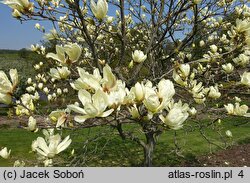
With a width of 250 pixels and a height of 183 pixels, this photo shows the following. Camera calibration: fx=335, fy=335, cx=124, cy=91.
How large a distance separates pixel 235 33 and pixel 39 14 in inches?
61.0

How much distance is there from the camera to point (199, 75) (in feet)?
12.9

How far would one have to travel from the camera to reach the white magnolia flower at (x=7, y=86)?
82.7 inches

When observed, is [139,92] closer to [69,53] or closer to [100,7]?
[69,53]

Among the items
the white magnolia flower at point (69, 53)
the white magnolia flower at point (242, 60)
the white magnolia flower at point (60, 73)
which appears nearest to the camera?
the white magnolia flower at point (69, 53)

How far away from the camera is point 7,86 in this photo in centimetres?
211

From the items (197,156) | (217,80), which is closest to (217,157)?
(197,156)

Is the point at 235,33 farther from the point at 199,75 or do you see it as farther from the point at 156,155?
the point at 156,155

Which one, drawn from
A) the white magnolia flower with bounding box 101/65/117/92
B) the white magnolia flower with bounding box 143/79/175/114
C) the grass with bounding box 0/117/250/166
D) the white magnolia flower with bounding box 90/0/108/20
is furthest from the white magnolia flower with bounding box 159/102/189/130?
the grass with bounding box 0/117/250/166

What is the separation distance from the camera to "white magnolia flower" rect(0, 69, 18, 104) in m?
2.10

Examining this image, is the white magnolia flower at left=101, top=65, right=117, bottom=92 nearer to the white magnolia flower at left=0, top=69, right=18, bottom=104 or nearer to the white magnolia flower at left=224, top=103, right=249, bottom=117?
the white magnolia flower at left=0, top=69, right=18, bottom=104

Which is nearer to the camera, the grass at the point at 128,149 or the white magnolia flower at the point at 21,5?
the white magnolia flower at the point at 21,5

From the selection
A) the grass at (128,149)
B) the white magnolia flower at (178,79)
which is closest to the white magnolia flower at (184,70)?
the white magnolia flower at (178,79)

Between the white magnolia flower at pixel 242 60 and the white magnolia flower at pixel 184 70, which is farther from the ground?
the white magnolia flower at pixel 242 60

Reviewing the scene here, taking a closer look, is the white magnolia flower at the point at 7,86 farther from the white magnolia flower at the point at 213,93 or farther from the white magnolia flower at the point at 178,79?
the white magnolia flower at the point at 213,93
